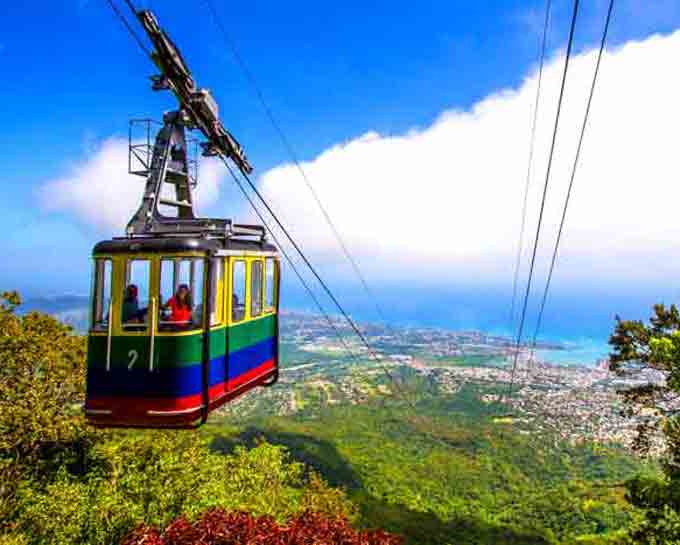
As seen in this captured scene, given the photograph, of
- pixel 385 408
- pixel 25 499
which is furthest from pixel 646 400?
pixel 385 408

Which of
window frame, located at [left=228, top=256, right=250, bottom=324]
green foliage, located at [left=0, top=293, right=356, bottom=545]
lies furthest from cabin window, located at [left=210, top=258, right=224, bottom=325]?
green foliage, located at [left=0, top=293, right=356, bottom=545]

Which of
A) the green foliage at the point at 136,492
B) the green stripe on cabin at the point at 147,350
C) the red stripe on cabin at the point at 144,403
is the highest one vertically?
the green stripe on cabin at the point at 147,350

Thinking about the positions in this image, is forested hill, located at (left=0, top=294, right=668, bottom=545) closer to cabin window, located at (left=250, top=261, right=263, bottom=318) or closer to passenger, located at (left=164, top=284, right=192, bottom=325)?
cabin window, located at (left=250, top=261, right=263, bottom=318)

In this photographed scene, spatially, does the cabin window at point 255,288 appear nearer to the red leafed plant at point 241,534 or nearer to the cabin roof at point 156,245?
the cabin roof at point 156,245

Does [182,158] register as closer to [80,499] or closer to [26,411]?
[80,499]

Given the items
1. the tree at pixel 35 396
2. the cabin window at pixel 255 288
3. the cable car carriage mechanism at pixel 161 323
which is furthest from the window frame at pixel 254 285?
the tree at pixel 35 396

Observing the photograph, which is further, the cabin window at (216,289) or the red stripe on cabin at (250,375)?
the red stripe on cabin at (250,375)
